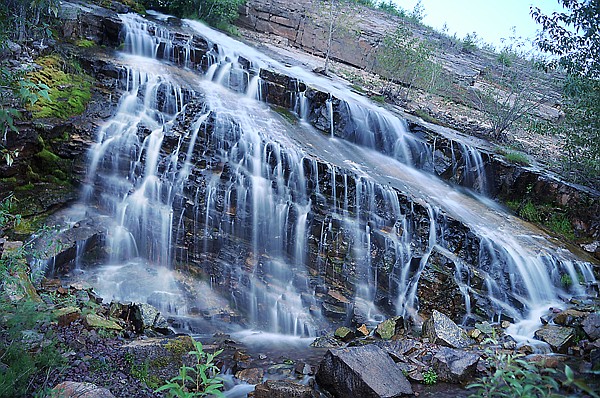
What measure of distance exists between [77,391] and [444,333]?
523 cm

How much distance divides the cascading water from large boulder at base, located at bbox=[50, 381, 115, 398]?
13.8 feet

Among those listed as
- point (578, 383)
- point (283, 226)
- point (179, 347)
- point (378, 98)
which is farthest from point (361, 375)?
point (378, 98)

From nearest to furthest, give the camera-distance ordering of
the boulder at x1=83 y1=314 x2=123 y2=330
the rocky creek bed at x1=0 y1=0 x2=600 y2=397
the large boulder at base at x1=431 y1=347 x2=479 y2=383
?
1. the rocky creek bed at x1=0 y1=0 x2=600 y2=397
2. the large boulder at base at x1=431 y1=347 x2=479 y2=383
3. the boulder at x1=83 y1=314 x2=123 y2=330

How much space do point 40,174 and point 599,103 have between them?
521 inches

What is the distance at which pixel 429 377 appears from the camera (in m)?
5.24

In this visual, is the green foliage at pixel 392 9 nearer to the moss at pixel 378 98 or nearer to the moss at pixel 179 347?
the moss at pixel 378 98

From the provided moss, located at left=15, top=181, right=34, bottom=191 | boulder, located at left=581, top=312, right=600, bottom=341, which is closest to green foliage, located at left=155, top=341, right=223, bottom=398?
boulder, located at left=581, top=312, right=600, bottom=341

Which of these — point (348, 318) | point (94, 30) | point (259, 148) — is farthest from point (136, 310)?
point (94, 30)

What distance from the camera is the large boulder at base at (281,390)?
4695 mm

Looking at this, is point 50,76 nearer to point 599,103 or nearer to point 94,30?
point 94,30

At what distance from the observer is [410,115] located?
15344 millimetres

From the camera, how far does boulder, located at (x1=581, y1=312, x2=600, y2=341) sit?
5955 mm

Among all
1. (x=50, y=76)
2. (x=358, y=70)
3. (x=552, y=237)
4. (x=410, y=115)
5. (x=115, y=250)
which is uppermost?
(x=358, y=70)

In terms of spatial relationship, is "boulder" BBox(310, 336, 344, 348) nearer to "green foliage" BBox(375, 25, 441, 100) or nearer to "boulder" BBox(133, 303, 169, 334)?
"boulder" BBox(133, 303, 169, 334)
